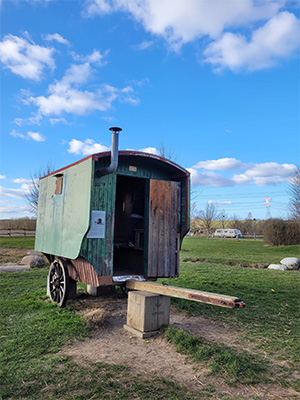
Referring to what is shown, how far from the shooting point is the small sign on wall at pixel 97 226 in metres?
5.64

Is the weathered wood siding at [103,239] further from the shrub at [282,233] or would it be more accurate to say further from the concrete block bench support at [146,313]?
the shrub at [282,233]

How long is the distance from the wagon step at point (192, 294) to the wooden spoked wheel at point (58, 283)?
146 centimetres

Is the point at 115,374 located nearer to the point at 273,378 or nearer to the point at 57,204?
the point at 273,378

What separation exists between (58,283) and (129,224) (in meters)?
3.14

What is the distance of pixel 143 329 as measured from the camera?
481 cm

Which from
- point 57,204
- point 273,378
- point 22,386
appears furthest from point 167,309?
point 57,204

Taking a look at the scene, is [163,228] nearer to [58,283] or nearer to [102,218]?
[102,218]

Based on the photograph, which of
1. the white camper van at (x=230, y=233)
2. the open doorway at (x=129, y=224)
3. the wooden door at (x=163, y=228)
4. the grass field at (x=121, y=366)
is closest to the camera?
the grass field at (x=121, y=366)

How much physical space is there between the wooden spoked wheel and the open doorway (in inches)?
70.5

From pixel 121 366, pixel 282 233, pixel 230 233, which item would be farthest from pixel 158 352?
pixel 230 233

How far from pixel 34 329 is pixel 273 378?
11.9ft

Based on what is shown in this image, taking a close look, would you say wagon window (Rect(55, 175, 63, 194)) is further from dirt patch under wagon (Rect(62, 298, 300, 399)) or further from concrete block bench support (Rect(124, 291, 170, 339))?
concrete block bench support (Rect(124, 291, 170, 339))

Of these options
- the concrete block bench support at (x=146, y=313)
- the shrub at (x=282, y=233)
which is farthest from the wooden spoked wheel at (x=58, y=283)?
the shrub at (x=282, y=233)

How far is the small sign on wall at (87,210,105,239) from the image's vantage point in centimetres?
564
